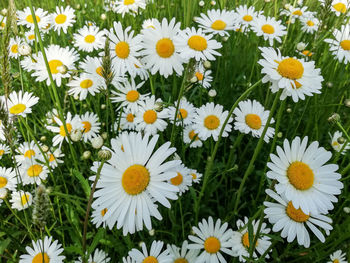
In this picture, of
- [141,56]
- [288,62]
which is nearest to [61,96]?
[141,56]

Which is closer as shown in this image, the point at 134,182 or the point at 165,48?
the point at 134,182

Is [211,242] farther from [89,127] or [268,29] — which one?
[268,29]

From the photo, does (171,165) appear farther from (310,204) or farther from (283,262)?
(283,262)

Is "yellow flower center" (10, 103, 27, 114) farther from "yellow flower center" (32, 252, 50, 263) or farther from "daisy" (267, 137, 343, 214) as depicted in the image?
"daisy" (267, 137, 343, 214)

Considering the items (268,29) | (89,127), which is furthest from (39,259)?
(268,29)

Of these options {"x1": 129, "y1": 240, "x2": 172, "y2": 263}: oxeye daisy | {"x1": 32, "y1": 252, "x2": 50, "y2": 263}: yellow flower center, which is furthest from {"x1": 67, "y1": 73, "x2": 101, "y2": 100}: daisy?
{"x1": 129, "y1": 240, "x2": 172, "y2": 263}: oxeye daisy

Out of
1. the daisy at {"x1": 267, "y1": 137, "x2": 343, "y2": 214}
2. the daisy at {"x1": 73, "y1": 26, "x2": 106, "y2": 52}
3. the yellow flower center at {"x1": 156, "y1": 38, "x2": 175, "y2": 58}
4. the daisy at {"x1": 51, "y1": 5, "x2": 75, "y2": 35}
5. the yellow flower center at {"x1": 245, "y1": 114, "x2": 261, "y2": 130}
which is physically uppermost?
the daisy at {"x1": 51, "y1": 5, "x2": 75, "y2": 35}
